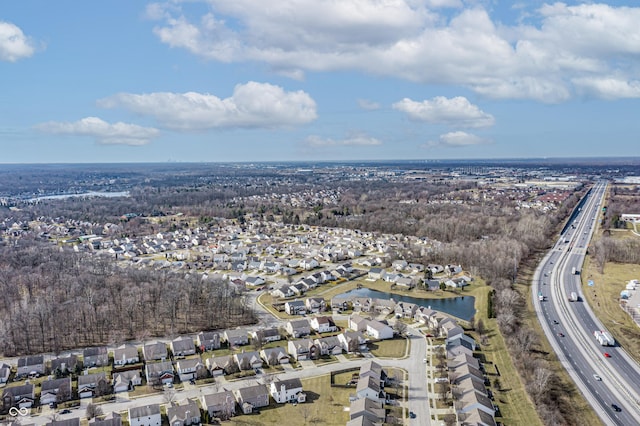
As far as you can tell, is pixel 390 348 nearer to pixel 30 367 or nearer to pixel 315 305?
pixel 315 305

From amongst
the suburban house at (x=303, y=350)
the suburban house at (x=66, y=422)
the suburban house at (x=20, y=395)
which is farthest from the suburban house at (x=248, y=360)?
the suburban house at (x=20, y=395)

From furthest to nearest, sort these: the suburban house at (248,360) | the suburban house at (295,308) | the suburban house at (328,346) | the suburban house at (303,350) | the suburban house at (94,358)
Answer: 1. the suburban house at (295,308)
2. the suburban house at (328,346)
3. the suburban house at (303,350)
4. the suburban house at (94,358)
5. the suburban house at (248,360)

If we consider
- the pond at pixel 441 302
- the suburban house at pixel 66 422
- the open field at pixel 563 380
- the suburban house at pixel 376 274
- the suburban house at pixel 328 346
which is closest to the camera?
the suburban house at pixel 66 422

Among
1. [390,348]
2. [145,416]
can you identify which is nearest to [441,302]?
[390,348]

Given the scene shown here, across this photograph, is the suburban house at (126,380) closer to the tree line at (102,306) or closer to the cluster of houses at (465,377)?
the tree line at (102,306)

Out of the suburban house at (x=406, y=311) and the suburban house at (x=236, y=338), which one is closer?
the suburban house at (x=236, y=338)

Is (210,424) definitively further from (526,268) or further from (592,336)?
(526,268)

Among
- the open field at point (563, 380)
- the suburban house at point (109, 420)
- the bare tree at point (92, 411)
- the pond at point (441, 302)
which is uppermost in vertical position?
the suburban house at point (109, 420)

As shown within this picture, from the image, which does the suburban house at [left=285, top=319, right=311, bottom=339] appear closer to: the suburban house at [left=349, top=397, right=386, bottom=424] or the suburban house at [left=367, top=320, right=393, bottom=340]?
the suburban house at [left=367, top=320, right=393, bottom=340]
